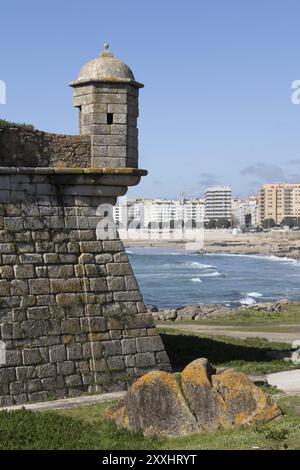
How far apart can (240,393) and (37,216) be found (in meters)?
6.15

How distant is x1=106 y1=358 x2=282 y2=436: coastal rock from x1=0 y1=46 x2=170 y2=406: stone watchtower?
11.0 feet

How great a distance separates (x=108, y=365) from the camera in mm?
16250

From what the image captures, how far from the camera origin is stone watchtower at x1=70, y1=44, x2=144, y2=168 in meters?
16.7

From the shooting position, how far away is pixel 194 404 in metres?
12.4

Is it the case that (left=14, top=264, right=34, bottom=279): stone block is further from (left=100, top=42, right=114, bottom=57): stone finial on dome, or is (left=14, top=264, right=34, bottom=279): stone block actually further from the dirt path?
the dirt path

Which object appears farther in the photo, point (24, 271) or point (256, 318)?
point (256, 318)

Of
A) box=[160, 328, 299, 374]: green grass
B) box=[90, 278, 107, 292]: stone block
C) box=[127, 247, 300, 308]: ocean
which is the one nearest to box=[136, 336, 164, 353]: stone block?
box=[90, 278, 107, 292]: stone block

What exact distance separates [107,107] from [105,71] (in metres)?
0.77

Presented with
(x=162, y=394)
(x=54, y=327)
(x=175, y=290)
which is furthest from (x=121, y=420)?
(x=175, y=290)

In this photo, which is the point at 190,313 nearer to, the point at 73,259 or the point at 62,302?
the point at 73,259

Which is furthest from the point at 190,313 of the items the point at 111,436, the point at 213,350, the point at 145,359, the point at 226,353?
the point at 111,436

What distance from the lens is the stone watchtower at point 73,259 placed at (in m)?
15.5

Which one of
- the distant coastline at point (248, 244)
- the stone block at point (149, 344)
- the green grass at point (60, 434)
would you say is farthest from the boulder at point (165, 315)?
the distant coastline at point (248, 244)
